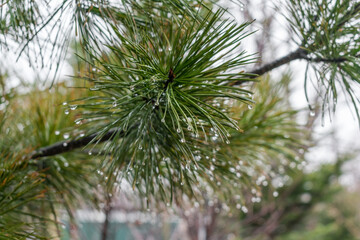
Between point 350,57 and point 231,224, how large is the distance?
75.0 inches

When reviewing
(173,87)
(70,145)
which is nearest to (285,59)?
(173,87)

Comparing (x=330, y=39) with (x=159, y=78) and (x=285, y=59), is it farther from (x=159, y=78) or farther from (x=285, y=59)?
(x=159, y=78)

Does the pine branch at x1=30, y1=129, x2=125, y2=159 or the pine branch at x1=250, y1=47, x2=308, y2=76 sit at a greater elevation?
the pine branch at x1=250, y1=47, x2=308, y2=76

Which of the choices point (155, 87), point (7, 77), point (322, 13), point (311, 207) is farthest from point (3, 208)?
point (311, 207)

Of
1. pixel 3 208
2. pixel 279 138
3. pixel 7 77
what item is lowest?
pixel 3 208

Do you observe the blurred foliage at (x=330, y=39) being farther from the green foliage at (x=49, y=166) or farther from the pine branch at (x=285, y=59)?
the green foliage at (x=49, y=166)

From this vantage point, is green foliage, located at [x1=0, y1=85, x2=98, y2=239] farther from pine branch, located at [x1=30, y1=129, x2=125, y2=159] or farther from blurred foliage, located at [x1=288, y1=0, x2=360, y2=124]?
blurred foliage, located at [x1=288, y1=0, x2=360, y2=124]

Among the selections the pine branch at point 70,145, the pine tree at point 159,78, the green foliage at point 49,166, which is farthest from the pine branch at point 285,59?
the green foliage at point 49,166

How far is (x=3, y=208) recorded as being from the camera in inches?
22.1

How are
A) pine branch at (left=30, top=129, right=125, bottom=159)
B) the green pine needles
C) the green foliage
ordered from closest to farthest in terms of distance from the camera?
1. the green pine needles
2. pine branch at (left=30, top=129, right=125, bottom=159)
3. the green foliage

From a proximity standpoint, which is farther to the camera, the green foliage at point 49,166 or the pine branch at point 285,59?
the green foliage at point 49,166

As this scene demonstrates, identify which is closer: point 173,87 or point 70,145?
point 173,87

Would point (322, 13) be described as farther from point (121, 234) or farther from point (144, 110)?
point (121, 234)

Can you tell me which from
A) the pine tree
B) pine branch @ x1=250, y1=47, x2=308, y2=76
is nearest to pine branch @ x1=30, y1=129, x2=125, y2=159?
the pine tree
